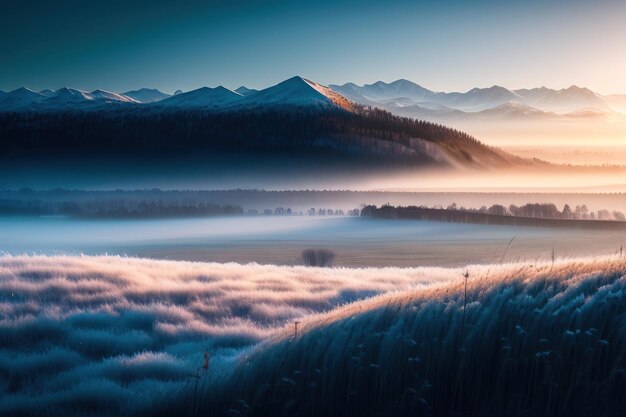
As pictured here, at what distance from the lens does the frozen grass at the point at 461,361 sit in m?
9.08

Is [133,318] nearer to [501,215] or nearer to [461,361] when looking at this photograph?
[461,361]

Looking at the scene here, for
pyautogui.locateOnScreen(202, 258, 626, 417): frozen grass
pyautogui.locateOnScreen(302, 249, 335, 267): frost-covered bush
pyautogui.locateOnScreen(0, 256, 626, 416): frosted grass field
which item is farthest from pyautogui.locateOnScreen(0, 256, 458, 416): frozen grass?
pyautogui.locateOnScreen(302, 249, 335, 267): frost-covered bush

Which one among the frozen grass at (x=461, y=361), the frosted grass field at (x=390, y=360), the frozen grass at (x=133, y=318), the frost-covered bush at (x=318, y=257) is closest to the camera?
the frozen grass at (x=461, y=361)

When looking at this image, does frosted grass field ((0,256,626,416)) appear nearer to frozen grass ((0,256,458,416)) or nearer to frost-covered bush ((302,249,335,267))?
frozen grass ((0,256,458,416))

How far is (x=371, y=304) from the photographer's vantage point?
11500mm

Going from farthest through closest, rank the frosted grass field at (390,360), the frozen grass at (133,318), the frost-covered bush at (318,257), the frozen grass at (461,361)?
the frost-covered bush at (318,257)
the frozen grass at (133,318)
the frosted grass field at (390,360)
the frozen grass at (461,361)

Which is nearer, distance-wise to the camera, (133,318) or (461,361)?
(461,361)

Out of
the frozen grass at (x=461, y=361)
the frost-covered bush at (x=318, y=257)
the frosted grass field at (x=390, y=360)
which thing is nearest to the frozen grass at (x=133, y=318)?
the frosted grass field at (x=390, y=360)

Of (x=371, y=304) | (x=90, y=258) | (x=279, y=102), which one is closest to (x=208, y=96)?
(x=279, y=102)

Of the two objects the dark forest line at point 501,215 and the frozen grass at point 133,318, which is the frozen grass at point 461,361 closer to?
the frozen grass at point 133,318

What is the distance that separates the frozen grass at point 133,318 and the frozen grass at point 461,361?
1141 millimetres

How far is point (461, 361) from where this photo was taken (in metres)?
9.50

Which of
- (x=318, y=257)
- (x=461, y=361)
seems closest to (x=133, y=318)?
(x=461, y=361)

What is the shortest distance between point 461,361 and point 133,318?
25.3ft
